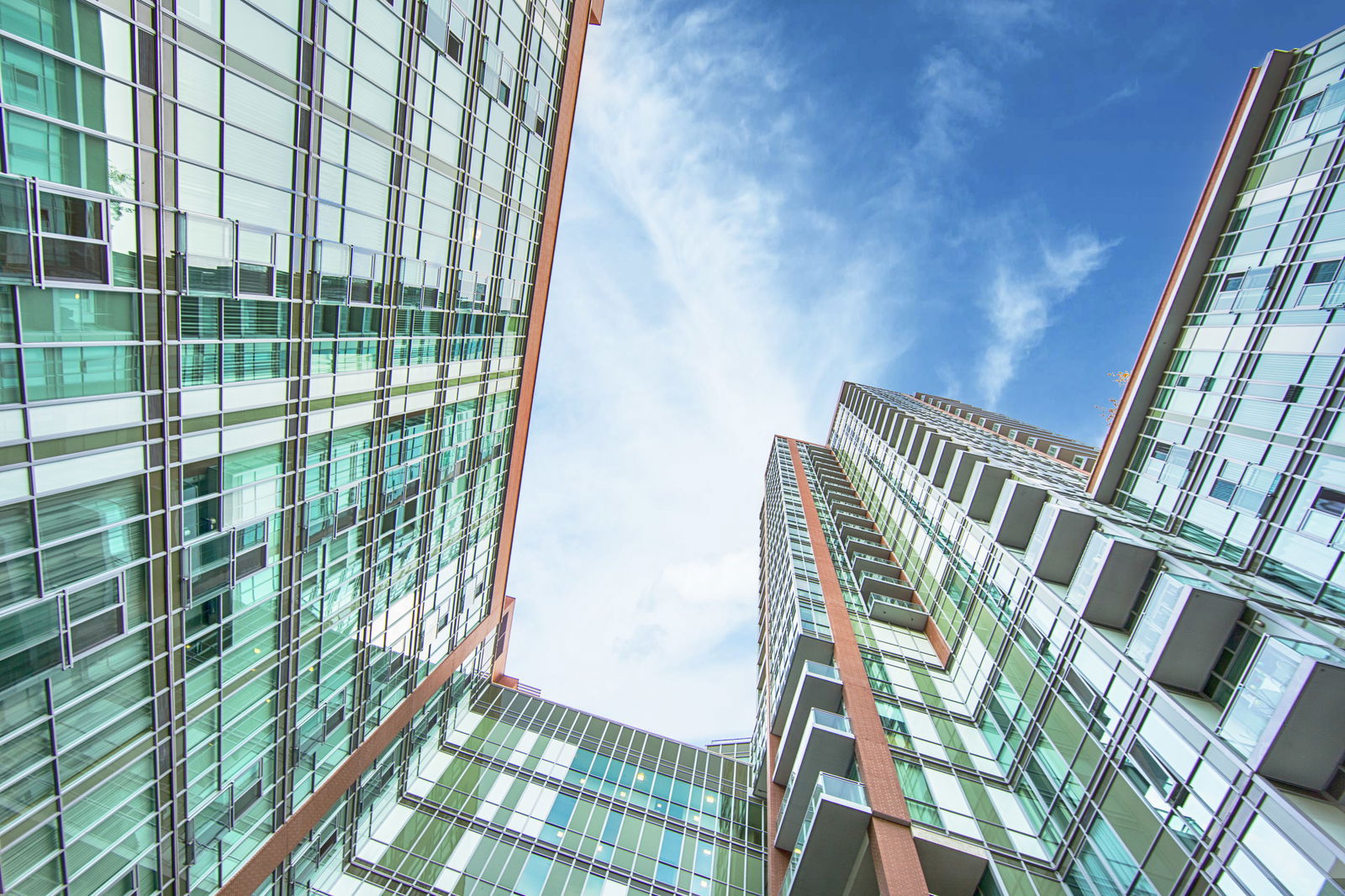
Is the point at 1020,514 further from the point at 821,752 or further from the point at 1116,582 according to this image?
the point at 821,752

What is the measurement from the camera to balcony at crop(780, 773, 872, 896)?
57.0 feet

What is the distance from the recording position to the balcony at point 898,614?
30.9 metres

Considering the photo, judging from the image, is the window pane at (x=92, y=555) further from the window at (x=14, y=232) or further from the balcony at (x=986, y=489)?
the balcony at (x=986, y=489)

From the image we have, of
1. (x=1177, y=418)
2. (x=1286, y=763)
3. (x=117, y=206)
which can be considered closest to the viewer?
(x=117, y=206)

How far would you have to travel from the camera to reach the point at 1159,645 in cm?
1517

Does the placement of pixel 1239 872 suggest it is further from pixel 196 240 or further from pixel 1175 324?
pixel 196 240

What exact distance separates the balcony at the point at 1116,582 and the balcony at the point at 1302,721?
5.47 meters

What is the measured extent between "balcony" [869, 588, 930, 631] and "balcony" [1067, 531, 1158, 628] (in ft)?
42.4

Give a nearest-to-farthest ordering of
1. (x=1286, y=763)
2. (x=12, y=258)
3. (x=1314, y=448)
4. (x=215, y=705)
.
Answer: (x=12, y=258) < (x=1286, y=763) < (x=215, y=705) < (x=1314, y=448)

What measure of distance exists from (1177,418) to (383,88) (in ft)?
104

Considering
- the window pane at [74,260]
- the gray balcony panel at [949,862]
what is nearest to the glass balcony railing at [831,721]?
the gray balcony panel at [949,862]

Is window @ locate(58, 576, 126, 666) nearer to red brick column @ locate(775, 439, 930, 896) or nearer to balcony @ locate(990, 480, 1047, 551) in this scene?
red brick column @ locate(775, 439, 930, 896)

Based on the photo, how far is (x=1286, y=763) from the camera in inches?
456

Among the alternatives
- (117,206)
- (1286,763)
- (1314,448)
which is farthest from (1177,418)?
(117,206)
